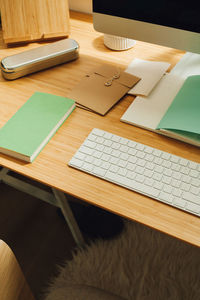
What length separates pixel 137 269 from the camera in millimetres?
969

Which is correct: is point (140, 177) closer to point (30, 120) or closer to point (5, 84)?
point (30, 120)

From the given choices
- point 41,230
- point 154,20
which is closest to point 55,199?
point 41,230

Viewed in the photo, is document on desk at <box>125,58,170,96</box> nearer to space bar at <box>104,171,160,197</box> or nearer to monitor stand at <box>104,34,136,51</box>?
monitor stand at <box>104,34,136,51</box>

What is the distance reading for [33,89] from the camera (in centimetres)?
90

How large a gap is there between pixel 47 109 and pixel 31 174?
Answer: 20 centimetres

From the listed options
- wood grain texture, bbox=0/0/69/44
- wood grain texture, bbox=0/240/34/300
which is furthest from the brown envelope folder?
wood grain texture, bbox=0/240/34/300

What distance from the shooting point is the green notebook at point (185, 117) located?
2.40 feet

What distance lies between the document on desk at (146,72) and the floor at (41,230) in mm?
616

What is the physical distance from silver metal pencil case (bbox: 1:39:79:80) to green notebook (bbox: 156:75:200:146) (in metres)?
0.38

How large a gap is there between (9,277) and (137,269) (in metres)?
0.51

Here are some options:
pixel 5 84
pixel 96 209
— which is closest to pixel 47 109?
pixel 5 84

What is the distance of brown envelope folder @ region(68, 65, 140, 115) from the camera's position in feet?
2.76

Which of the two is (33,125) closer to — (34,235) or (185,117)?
(185,117)

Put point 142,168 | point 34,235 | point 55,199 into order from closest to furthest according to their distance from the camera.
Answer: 1. point 142,168
2. point 55,199
3. point 34,235
